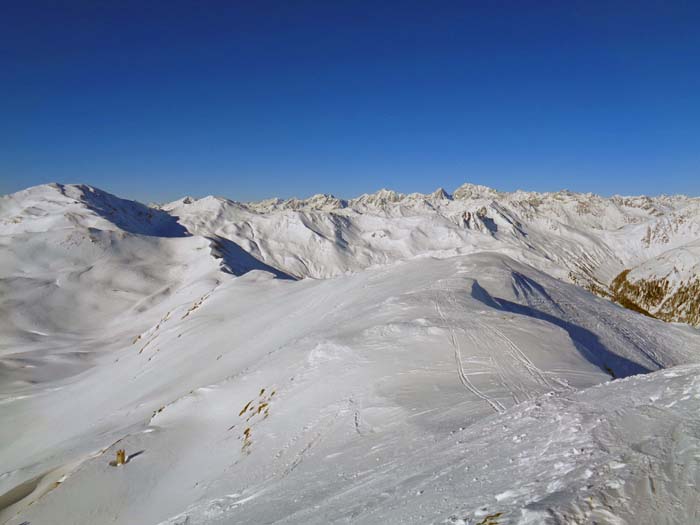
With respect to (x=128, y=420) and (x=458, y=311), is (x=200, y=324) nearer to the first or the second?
(x=128, y=420)

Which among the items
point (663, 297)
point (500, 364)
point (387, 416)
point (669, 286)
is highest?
point (500, 364)

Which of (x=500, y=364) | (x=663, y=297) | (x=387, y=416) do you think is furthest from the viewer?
(x=663, y=297)

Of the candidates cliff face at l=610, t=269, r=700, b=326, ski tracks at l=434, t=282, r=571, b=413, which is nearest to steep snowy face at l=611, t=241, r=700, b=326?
cliff face at l=610, t=269, r=700, b=326

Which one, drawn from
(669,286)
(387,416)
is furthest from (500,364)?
(669,286)

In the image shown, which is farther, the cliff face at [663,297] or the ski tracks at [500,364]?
the cliff face at [663,297]

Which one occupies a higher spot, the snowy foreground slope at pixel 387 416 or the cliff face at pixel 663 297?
the snowy foreground slope at pixel 387 416

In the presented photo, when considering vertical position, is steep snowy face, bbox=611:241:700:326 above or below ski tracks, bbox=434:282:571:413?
below

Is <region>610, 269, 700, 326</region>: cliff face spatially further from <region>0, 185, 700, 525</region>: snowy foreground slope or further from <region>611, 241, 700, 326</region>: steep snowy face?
<region>0, 185, 700, 525</region>: snowy foreground slope

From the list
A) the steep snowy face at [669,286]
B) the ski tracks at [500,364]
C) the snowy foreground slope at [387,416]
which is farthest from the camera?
the steep snowy face at [669,286]

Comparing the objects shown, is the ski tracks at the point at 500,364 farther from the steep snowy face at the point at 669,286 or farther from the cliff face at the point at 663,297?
the steep snowy face at the point at 669,286

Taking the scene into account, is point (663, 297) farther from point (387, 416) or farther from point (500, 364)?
point (387, 416)

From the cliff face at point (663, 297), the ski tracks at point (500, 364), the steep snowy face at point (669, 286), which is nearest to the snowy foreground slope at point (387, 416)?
the ski tracks at point (500, 364)

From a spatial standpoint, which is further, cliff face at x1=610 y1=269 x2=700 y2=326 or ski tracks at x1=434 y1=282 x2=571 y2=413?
cliff face at x1=610 y1=269 x2=700 y2=326
